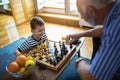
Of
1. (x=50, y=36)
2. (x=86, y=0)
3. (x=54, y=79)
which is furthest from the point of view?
(x=50, y=36)

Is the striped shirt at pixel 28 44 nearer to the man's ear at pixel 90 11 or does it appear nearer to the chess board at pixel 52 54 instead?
the chess board at pixel 52 54

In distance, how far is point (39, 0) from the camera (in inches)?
139

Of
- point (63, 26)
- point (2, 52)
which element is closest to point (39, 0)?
point (63, 26)

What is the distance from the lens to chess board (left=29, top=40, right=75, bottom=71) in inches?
45.8

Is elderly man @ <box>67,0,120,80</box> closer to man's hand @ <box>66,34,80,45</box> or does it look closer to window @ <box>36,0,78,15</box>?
man's hand @ <box>66,34,80,45</box>

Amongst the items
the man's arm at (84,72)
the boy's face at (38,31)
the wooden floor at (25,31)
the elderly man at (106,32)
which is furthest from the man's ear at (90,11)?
the wooden floor at (25,31)

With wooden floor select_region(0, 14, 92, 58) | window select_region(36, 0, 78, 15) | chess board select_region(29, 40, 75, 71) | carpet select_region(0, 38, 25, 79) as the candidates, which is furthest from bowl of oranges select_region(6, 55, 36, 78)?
window select_region(36, 0, 78, 15)

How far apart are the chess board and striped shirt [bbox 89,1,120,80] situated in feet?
1.42

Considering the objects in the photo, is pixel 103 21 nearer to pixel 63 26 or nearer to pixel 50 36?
pixel 50 36

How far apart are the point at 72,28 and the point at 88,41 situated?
0.68 metres

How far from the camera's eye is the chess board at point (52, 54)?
45.8 inches

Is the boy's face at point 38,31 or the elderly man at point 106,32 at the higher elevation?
the elderly man at point 106,32

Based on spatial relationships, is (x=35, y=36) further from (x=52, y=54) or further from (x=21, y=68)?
(x=21, y=68)

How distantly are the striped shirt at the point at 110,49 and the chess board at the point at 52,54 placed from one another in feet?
1.42
